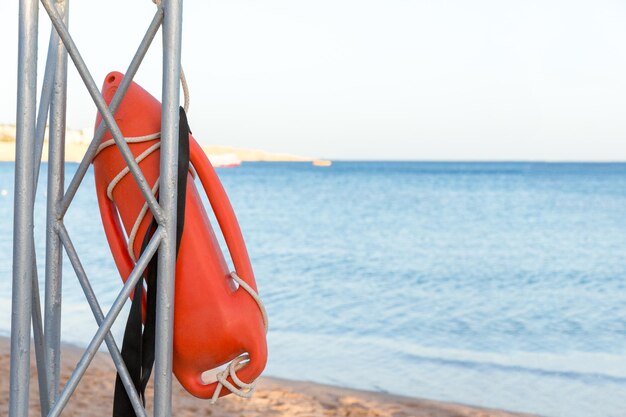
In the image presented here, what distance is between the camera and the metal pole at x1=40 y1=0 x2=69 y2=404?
1532 millimetres

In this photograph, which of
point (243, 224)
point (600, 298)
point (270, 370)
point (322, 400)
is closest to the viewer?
point (322, 400)

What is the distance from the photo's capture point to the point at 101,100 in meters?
1.42

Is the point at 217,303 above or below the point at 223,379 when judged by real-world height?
above

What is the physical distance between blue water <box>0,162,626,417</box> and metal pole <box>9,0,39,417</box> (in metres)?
3.43

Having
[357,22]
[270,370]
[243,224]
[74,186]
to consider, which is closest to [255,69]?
[357,22]

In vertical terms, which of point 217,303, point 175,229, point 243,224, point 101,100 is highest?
point 101,100

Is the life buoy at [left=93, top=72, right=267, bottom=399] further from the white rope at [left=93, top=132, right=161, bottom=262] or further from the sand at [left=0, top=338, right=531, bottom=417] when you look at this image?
the sand at [left=0, top=338, right=531, bottom=417]

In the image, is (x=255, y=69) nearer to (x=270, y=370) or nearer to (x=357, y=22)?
(x=357, y=22)

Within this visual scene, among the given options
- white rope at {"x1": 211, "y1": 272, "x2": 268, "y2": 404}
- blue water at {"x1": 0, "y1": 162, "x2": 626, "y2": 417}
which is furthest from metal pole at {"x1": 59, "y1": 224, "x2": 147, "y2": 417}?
blue water at {"x1": 0, "y1": 162, "x2": 626, "y2": 417}

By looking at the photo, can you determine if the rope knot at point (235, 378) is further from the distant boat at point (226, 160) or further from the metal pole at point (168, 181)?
the distant boat at point (226, 160)

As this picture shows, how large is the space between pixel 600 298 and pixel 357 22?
26.0 metres

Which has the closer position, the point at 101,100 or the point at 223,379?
the point at 101,100

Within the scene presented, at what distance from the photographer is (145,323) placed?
1.51 m

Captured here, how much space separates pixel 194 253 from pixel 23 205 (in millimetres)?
293
